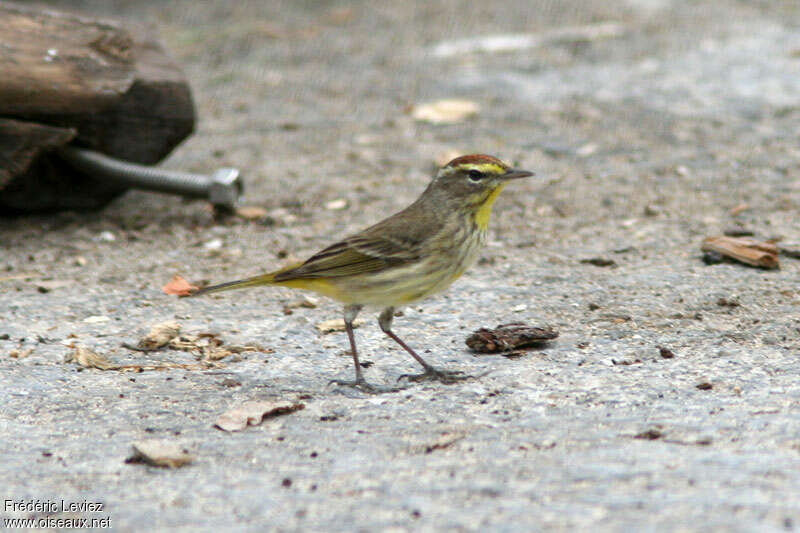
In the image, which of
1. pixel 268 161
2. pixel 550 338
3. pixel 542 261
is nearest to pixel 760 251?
pixel 542 261

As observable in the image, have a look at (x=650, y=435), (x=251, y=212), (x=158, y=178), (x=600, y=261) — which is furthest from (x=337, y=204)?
(x=650, y=435)

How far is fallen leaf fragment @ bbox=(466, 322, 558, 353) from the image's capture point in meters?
5.47

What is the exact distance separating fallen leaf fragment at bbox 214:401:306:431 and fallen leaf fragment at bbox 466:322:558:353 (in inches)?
45.8

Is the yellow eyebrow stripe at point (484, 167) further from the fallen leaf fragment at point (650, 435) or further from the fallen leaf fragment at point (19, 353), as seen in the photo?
the fallen leaf fragment at point (19, 353)

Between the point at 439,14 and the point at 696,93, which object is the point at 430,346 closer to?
the point at 696,93

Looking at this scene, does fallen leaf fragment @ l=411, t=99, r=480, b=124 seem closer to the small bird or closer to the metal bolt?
the metal bolt

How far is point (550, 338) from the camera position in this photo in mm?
5488

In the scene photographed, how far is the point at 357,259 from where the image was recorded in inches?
210

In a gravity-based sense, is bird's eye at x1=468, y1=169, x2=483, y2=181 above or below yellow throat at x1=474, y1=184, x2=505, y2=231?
above

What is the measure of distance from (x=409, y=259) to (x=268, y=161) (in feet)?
15.1

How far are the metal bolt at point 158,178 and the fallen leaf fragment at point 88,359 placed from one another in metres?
2.42

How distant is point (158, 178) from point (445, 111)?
12.2 ft

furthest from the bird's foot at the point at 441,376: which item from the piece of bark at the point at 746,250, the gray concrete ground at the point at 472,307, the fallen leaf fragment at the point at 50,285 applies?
the fallen leaf fragment at the point at 50,285

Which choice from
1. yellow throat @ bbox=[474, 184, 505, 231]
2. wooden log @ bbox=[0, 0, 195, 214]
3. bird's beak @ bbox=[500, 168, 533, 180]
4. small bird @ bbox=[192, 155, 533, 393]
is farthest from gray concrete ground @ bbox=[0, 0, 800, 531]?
bird's beak @ bbox=[500, 168, 533, 180]
